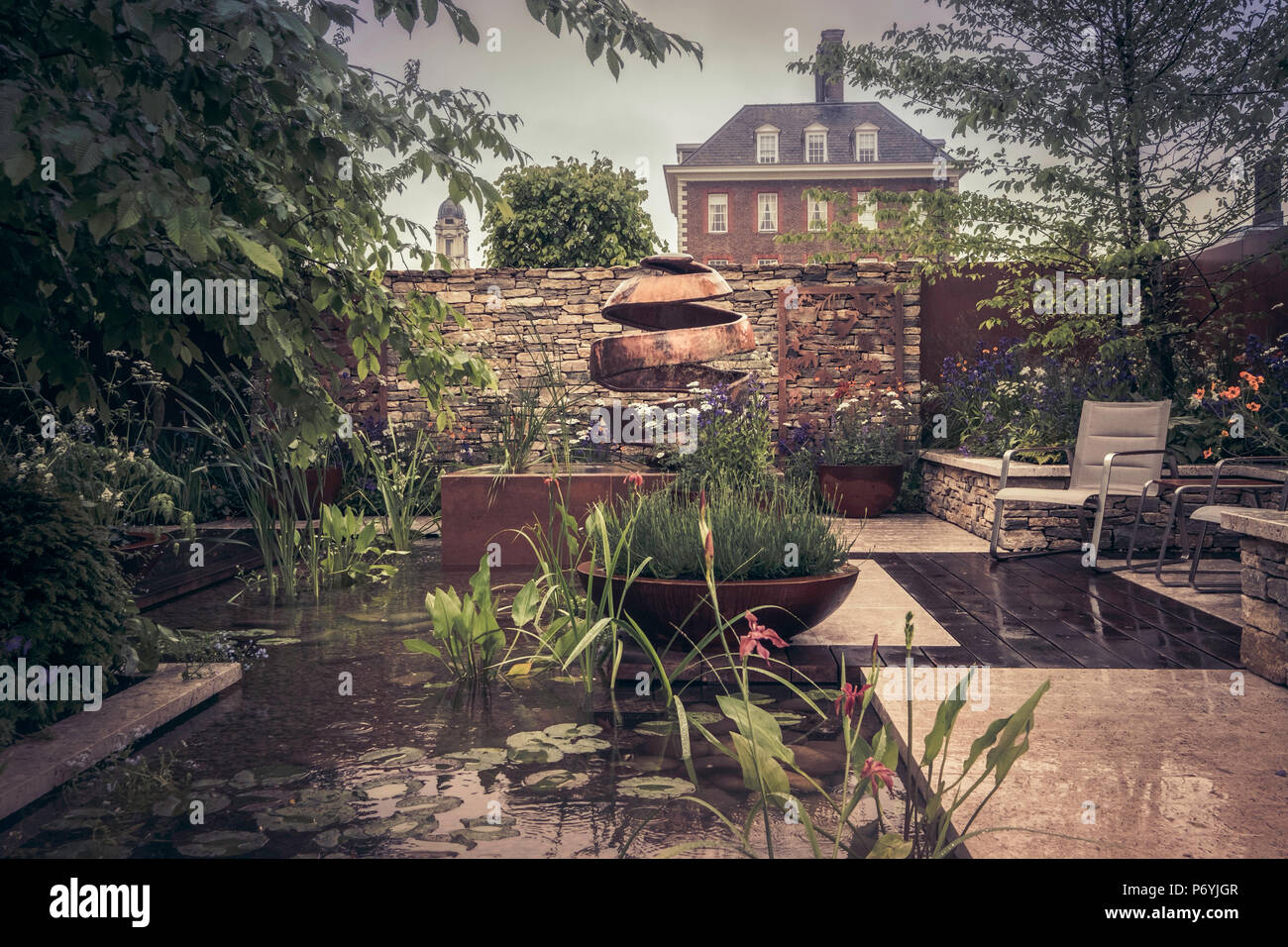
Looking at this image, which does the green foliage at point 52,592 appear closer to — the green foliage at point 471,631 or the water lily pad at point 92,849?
the water lily pad at point 92,849

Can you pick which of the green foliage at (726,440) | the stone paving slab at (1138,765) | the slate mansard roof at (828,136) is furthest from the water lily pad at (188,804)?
the slate mansard roof at (828,136)

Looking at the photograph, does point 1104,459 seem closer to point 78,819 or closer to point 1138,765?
point 1138,765

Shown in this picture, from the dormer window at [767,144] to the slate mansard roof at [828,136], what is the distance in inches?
5.7

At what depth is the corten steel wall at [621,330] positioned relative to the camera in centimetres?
920

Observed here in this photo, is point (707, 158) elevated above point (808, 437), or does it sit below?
above

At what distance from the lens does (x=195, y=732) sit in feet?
8.82

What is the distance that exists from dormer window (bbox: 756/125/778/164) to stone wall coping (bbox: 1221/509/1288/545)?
26.5 m

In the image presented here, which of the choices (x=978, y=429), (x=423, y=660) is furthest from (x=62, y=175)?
(x=978, y=429)

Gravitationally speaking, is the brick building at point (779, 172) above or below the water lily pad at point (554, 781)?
above

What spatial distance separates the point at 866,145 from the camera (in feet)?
92.0

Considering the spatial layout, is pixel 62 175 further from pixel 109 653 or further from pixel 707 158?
pixel 707 158

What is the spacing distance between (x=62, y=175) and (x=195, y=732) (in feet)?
5.16

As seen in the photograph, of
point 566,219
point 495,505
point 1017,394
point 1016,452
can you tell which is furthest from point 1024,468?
point 566,219
